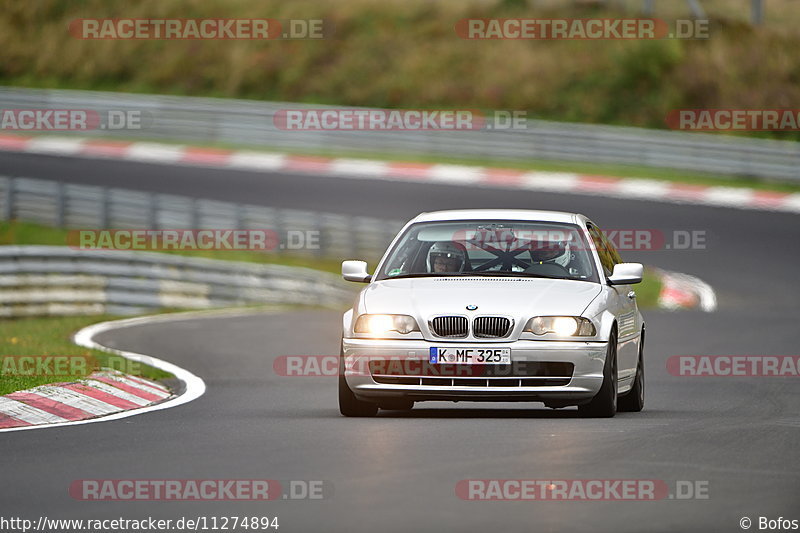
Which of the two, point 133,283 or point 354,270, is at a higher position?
point 354,270

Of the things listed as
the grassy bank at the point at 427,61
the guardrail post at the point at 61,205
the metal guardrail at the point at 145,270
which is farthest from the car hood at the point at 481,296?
the grassy bank at the point at 427,61

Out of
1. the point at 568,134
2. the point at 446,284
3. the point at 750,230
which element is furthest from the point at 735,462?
the point at 568,134

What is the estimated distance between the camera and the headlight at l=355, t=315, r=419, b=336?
11266 millimetres

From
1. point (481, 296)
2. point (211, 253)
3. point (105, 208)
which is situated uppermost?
point (105, 208)

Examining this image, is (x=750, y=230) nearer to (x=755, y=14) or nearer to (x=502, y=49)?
(x=755, y=14)

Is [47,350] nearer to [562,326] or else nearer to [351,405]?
[351,405]

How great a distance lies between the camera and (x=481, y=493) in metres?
8.11

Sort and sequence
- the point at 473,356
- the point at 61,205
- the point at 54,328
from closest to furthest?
the point at 473,356, the point at 54,328, the point at 61,205

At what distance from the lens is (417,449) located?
9.73 metres

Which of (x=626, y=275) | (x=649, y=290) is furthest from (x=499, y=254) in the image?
(x=649, y=290)

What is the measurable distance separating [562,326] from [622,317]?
0.98 meters

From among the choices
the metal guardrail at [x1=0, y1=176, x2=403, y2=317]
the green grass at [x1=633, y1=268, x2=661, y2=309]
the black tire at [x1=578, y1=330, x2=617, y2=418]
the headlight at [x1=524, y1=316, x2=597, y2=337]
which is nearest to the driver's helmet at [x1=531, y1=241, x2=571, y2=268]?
the black tire at [x1=578, y1=330, x2=617, y2=418]

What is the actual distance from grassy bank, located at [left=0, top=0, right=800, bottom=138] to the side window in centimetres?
3441

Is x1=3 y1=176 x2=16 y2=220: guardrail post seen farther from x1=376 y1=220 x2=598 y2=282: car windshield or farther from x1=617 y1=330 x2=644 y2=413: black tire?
x1=617 y1=330 x2=644 y2=413: black tire
